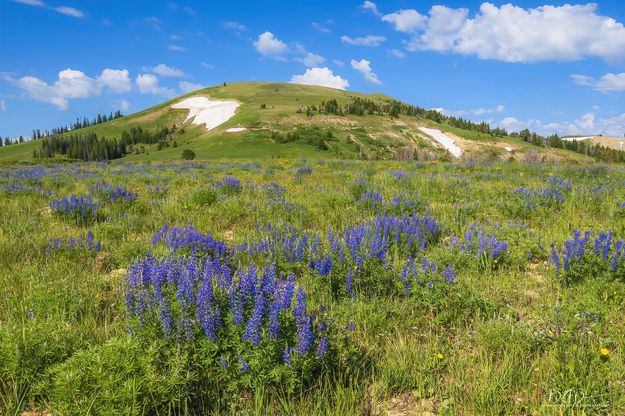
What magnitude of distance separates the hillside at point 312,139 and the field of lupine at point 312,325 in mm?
49080

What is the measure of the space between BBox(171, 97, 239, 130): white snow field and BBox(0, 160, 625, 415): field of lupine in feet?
344

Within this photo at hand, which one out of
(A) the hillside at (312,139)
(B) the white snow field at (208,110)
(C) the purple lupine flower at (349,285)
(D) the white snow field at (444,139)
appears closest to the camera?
(C) the purple lupine flower at (349,285)

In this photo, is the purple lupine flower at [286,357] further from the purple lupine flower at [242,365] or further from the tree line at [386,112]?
the tree line at [386,112]

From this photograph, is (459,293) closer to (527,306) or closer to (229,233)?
(527,306)

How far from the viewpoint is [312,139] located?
74.2 m

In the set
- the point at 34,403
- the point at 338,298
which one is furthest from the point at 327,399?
the point at 34,403

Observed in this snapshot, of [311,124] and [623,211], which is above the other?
[311,124]

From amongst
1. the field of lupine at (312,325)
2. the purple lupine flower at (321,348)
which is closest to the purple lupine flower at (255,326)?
the field of lupine at (312,325)

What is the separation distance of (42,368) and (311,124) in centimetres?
8620

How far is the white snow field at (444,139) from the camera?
84.3 m

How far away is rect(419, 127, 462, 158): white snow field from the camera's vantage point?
84344mm

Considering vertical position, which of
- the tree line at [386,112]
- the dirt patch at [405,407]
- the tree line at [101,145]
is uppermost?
the tree line at [386,112]

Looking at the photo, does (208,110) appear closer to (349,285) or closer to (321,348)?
(349,285)

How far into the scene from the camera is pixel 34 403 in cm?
255
